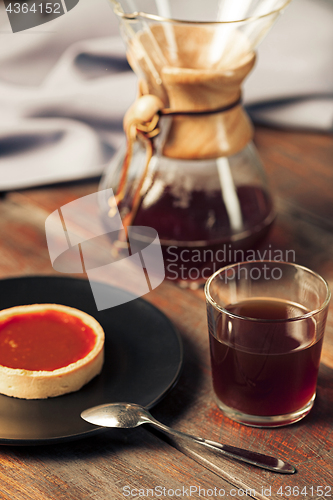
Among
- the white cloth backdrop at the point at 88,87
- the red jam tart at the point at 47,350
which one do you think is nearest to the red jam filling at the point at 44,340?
the red jam tart at the point at 47,350

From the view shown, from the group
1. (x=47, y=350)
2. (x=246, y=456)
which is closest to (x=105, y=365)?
(x=47, y=350)

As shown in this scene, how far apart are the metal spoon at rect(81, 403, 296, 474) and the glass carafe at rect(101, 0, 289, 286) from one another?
0.86 feet

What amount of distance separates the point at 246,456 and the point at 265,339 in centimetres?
10

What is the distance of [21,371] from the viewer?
1.85 feet

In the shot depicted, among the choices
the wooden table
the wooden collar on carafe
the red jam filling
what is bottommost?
the wooden table

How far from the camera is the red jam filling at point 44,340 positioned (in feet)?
1.94

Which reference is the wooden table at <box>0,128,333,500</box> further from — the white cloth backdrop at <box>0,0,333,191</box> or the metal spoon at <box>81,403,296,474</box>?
the white cloth backdrop at <box>0,0,333,191</box>

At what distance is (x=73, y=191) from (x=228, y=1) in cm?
43

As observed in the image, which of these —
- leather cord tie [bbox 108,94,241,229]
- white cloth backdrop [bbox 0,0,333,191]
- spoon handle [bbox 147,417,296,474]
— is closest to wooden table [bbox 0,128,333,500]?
spoon handle [bbox 147,417,296,474]

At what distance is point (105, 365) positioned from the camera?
625 mm

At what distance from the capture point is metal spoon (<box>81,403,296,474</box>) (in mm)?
521

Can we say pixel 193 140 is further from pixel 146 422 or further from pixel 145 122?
pixel 146 422

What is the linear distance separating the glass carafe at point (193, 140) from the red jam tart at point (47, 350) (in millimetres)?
177

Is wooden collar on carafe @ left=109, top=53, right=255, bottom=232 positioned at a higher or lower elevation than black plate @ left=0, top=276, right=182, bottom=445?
higher
